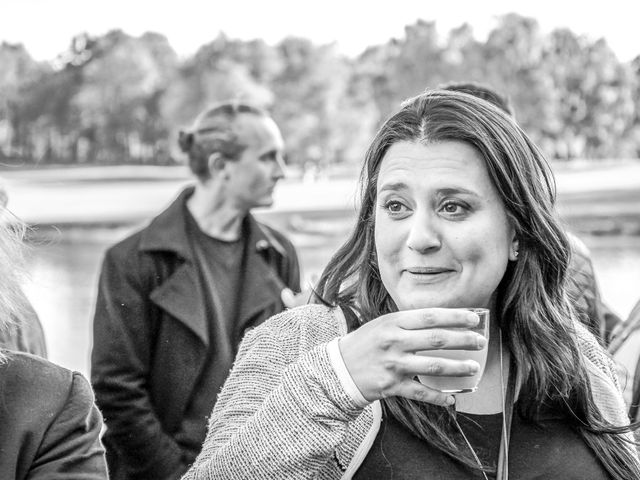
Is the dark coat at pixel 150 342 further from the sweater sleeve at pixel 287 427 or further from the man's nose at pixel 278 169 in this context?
the sweater sleeve at pixel 287 427

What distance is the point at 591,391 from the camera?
1615 mm

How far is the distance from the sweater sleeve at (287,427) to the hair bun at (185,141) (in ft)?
8.27

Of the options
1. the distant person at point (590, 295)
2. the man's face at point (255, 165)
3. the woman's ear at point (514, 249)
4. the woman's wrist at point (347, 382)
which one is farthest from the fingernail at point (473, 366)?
the man's face at point (255, 165)

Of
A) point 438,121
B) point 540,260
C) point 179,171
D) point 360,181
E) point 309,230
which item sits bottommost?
point 309,230

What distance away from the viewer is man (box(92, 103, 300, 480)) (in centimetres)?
282

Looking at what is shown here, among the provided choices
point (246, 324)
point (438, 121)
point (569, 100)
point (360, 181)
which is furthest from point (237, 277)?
point (569, 100)

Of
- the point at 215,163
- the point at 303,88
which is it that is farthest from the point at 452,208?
the point at 303,88

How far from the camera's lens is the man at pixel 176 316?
282cm

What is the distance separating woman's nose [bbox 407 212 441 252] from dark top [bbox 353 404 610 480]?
0.33 m

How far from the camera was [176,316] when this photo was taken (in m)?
2.92

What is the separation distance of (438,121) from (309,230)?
164 inches

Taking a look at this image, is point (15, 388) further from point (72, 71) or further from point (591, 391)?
point (72, 71)

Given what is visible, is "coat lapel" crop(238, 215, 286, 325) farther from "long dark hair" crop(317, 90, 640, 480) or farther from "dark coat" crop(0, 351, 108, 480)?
"dark coat" crop(0, 351, 108, 480)

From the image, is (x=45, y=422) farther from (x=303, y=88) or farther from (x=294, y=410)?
(x=303, y=88)
